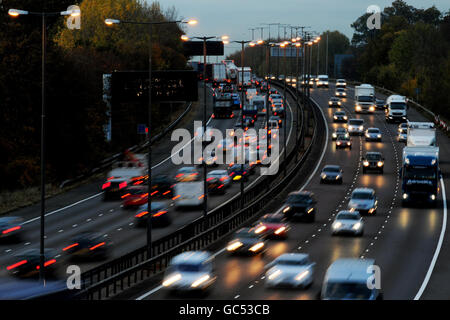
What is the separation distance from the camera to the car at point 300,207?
5634cm

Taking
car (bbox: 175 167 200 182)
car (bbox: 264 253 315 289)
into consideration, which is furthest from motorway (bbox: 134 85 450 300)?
car (bbox: 175 167 200 182)

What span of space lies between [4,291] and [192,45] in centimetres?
16487

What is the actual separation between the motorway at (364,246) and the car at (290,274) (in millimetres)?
346

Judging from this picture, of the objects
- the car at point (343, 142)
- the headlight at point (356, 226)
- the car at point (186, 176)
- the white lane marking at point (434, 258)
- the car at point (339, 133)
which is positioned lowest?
the white lane marking at point (434, 258)

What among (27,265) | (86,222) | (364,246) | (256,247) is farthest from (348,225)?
(27,265)

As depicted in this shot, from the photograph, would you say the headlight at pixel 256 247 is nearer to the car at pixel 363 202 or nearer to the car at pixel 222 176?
the car at pixel 363 202

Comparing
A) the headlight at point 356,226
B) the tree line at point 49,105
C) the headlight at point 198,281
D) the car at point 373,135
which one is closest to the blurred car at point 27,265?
the headlight at point 198,281

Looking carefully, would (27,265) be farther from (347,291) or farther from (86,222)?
(86,222)

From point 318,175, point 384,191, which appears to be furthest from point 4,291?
point 318,175

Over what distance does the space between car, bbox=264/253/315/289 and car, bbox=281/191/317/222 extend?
805 inches

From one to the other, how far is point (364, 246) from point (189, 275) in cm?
1561

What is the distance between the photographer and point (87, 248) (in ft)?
143

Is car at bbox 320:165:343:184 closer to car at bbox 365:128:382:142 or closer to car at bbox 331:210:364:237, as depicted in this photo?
car at bbox 331:210:364:237
